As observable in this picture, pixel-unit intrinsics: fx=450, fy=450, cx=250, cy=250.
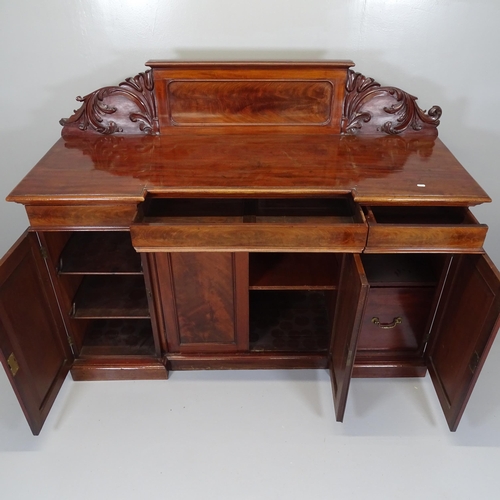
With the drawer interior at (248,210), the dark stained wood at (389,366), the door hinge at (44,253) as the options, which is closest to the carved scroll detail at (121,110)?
the drawer interior at (248,210)

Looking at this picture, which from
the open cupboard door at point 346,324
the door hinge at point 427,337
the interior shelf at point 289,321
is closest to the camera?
the open cupboard door at point 346,324

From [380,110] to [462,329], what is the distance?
2.42ft

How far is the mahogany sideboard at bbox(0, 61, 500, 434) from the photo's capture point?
3.99 ft

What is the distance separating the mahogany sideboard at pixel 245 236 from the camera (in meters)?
1.22

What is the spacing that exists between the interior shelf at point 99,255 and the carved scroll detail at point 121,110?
0.36 meters

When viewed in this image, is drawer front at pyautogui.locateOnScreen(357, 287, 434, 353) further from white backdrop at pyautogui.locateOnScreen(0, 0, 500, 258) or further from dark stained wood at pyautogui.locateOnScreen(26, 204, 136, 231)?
dark stained wood at pyautogui.locateOnScreen(26, 204, 136, 231)

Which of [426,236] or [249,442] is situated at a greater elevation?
[426,236]

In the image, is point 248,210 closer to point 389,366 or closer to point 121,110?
point 121,110

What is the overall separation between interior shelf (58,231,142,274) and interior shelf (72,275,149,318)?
165 mm

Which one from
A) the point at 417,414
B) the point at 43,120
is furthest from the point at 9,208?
the point at 417,414

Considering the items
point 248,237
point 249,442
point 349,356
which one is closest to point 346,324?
point 349,356

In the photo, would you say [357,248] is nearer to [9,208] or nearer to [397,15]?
[397,15]

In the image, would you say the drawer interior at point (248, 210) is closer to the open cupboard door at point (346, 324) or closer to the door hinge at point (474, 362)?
the open cupboard door at point (346, 324)

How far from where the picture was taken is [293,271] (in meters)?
1.47
